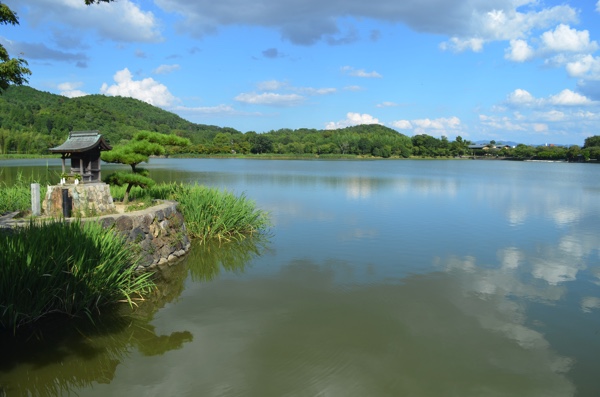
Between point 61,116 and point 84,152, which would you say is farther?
point 61,116

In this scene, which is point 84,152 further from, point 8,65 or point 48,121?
point 48,121

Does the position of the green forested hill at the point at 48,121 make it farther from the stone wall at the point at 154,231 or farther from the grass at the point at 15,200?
the stone wall at the point at 154,231

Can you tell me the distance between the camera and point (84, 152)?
895 centimetres

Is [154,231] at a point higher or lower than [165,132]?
lower

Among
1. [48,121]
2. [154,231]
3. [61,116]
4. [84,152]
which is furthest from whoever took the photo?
Answer: [61,116]

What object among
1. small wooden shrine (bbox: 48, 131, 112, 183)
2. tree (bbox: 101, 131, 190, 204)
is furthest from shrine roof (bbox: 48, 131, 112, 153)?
tree (bbox: 101, 131, 190, 204)

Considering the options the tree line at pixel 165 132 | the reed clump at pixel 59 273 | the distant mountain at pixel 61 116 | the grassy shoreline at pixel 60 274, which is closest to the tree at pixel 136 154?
the grassy shoreline at pixel 60 274

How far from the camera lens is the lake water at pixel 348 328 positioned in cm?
421

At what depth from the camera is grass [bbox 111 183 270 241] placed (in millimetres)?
9953

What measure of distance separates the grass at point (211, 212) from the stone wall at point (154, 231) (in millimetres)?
662

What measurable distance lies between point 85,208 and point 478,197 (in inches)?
661

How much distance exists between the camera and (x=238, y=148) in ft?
276

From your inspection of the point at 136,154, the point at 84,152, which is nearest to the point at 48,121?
the point at 136,154

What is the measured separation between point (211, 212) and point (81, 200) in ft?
9.48
